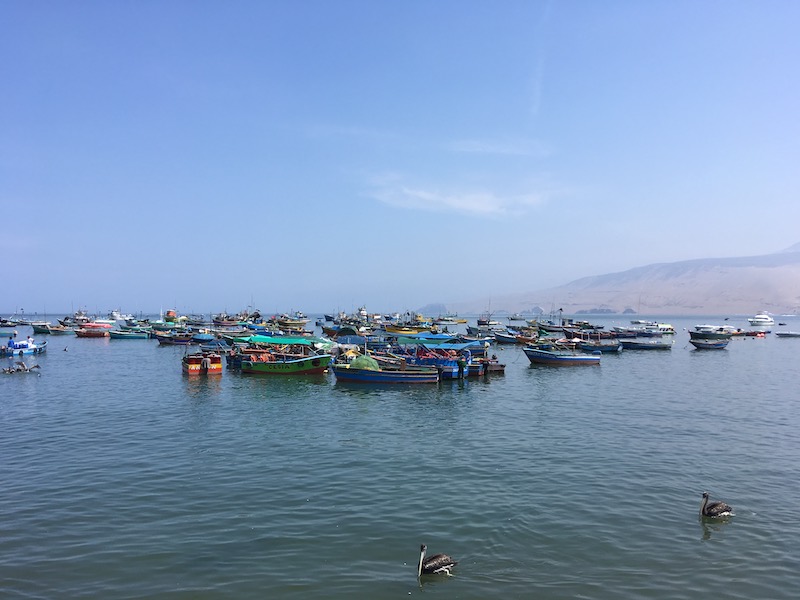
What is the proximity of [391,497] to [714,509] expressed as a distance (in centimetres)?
933

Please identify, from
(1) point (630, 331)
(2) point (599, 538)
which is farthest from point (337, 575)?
(1) point (630, 331)

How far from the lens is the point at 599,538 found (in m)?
14.3

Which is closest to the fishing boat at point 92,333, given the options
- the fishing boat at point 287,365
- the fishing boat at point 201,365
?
the fishing boat at point 201,365

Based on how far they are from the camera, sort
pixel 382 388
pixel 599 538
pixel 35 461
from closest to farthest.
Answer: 1. pixel 599 538
2. pixel 35 461
3. pixel 382 388

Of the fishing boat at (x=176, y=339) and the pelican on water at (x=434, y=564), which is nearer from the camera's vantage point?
the pelican on water at (x=434, y=564)

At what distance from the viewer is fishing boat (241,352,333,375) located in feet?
151

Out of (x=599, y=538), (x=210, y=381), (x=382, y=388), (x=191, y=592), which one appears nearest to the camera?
(x=191, y=592)

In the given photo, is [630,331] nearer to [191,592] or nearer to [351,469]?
[351,469]

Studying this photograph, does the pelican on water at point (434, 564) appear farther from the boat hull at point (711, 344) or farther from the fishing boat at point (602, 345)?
the boat hull at point (711, 344)

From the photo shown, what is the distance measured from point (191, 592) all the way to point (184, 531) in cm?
319

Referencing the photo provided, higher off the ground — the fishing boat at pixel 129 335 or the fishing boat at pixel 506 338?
the fishing boat at pixel 129 335

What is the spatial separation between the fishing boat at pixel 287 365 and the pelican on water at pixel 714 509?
33920 millimetres

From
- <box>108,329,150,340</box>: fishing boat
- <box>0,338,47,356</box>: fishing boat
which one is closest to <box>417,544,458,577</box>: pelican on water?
<box>0,338,47,356</box>: fishing boat

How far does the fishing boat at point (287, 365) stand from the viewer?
1816 inches
